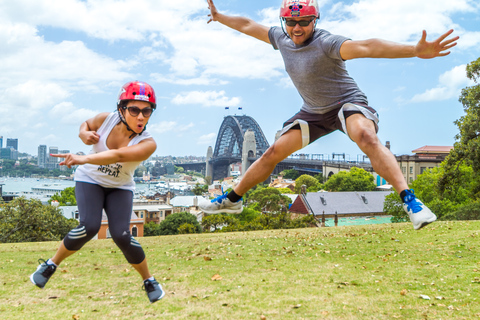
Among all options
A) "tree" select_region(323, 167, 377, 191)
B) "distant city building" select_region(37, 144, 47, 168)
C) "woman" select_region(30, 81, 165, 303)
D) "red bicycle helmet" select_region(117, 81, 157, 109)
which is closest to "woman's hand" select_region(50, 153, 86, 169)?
"woman" select_region(30, 81, 165, 303)

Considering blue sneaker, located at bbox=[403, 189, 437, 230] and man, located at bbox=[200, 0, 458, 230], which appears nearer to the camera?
blue sneaker, located at bbox=[403, 189, 437, 230]

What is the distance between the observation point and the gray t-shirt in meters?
4.15

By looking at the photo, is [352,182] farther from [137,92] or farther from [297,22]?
[137,92]

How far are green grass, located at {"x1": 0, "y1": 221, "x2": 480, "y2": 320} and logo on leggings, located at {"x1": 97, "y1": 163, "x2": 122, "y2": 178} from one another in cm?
384

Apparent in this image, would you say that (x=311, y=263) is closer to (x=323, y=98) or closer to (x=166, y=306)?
(x=166, y=306)

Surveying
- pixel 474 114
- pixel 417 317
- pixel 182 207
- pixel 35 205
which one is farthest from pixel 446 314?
pixel 182 207

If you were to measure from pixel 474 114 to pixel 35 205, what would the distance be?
28.4 m

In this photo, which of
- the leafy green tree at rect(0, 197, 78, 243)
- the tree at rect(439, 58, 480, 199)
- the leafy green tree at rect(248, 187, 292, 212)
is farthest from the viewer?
the leafy green tree at rect(248, 187, 292, 212)

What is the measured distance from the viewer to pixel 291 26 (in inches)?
166

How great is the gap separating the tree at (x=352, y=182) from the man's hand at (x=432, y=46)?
8713cm

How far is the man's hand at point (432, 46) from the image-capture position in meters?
3.48

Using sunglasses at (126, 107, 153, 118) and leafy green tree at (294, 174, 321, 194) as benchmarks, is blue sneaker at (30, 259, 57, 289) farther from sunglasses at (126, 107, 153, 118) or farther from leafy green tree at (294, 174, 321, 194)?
leafy green tree at (294, 174, 321, 194)

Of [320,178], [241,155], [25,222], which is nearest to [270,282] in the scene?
[25,222]

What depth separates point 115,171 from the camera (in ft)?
14.4
